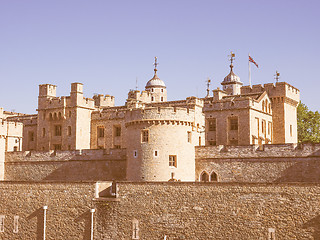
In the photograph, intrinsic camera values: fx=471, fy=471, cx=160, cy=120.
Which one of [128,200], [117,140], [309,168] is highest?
[117,140]

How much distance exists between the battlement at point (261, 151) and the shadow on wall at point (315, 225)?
9090mm

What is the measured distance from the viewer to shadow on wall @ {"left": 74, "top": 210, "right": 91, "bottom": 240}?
30219 millimetres

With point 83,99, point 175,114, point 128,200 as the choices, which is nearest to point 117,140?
point 83,99

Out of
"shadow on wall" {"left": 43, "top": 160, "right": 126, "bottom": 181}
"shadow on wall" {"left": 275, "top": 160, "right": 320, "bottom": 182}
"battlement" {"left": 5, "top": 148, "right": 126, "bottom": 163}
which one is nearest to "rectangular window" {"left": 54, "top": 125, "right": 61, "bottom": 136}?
"battlement" {"left": 5, "top": 148, "right": 126, "bottom": 163}

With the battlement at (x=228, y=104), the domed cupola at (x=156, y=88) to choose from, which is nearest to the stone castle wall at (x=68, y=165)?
the battlement at (x=228, y=104)

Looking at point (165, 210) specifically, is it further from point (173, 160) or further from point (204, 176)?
point (204, 176)

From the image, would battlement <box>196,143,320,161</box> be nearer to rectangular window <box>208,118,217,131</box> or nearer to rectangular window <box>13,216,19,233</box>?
rectangular window <box>208,118,217,131</box>

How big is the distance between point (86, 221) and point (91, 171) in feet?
33.8

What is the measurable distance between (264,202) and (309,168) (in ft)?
27.9

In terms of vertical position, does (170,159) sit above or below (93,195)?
above

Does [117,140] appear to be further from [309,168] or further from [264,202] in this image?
[264,202]

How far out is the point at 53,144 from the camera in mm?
48875

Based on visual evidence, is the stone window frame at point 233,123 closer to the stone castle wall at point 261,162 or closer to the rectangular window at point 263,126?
the rectangular window at point 263,126

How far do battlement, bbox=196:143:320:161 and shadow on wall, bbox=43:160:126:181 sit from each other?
6998mm
